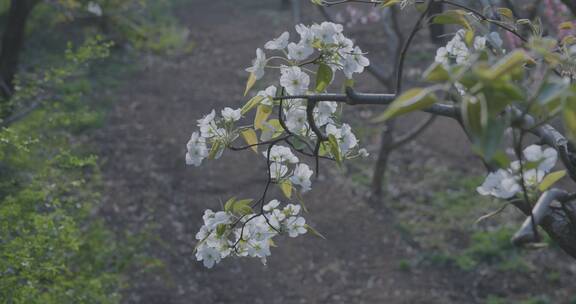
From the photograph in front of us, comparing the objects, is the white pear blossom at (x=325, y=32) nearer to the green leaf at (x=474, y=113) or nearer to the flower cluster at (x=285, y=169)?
the flower cluster at (x=285, y=169)

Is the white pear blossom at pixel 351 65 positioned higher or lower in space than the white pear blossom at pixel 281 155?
higher

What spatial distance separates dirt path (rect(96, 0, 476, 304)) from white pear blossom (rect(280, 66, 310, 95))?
113 inches

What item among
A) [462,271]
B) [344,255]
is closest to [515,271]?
[462,271]

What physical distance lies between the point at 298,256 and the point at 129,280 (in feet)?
3.65

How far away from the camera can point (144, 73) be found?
8.28 m

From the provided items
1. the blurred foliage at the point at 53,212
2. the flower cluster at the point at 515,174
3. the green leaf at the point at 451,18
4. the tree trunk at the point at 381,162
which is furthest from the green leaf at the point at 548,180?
the tree trunk at the point at 381,162

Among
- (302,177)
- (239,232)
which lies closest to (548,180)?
(302,177)

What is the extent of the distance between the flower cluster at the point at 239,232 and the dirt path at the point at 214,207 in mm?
2663

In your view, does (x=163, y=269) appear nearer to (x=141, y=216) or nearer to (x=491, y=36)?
(x=141, y=216)

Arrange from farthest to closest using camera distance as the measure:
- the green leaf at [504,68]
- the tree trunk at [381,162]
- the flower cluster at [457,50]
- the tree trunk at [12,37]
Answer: the tree trunk at [381,162] < the tree trunk at [12,37] < the flower cluster at [457,50] < the green leaf at [504,68]

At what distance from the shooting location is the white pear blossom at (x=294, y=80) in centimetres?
148

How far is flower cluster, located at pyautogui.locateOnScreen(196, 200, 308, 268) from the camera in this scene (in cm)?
154

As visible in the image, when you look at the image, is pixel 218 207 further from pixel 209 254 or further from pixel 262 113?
pixel 262 113

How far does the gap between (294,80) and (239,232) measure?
0.37 meters
